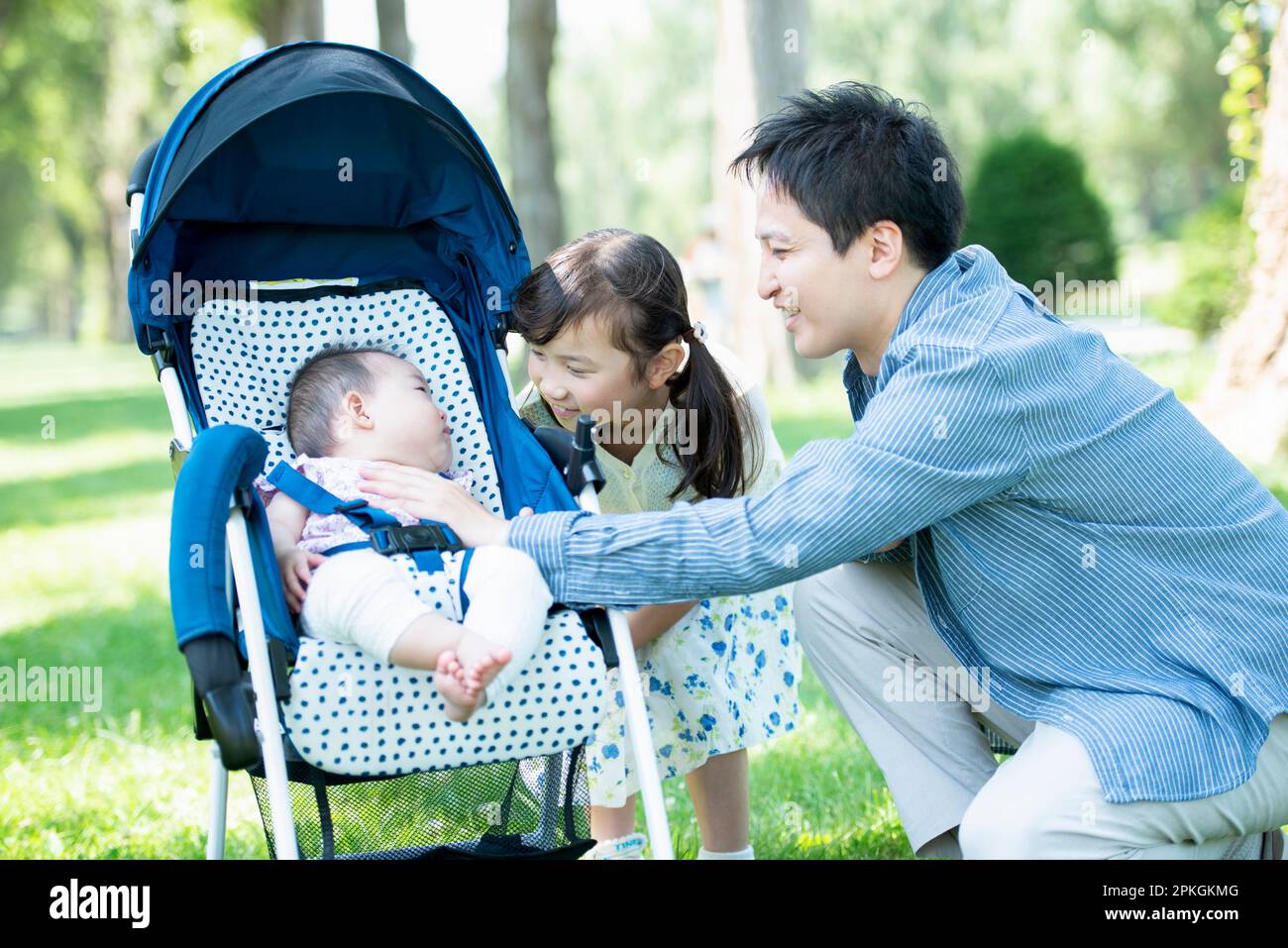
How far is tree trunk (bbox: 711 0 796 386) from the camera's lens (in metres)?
10.1

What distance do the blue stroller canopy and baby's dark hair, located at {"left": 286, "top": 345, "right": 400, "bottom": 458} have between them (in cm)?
30

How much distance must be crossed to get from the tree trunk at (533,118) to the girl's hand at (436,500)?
845 centimetres

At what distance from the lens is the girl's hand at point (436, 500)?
94.6 inches

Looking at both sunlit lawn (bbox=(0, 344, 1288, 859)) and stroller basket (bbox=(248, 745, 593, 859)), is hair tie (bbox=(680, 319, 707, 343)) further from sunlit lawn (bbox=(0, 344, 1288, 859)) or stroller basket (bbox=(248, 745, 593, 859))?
sunlit lawn (bbox=(0, 344, 1288, 859))

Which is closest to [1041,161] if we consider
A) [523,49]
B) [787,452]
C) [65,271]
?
[523,49]

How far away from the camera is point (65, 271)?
48156 mm

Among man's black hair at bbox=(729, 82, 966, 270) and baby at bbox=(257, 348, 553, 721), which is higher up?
man's black hair at bbox=(729, 82, 966, 270)

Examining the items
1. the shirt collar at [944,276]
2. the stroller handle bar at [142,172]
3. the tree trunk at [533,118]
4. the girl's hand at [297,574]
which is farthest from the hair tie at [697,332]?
the tree trunk at [533,118]

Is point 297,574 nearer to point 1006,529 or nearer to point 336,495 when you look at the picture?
point 336,495

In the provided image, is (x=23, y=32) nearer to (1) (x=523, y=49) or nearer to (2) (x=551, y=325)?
(1) (x=523, y=49)

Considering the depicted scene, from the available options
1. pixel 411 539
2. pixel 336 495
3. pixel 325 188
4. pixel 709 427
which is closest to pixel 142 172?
pixel 325 188

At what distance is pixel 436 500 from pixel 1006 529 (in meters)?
1.05

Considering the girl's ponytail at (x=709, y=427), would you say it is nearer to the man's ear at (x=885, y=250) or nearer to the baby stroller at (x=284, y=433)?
the baby stroller at (x=284, y=433)

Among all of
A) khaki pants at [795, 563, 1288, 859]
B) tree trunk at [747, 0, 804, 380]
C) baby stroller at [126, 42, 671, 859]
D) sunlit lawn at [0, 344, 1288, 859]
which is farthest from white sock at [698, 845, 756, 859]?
tree trunk at [747, 0, 804, 380]
